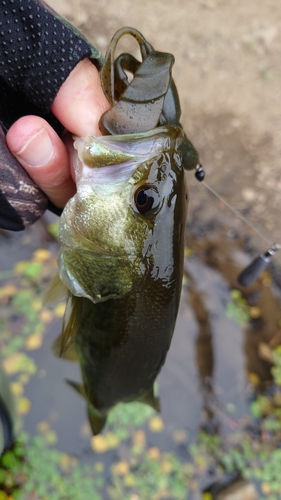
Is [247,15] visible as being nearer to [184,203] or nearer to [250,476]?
[184,203]

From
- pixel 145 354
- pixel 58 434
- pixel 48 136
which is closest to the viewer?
pixel 48 136

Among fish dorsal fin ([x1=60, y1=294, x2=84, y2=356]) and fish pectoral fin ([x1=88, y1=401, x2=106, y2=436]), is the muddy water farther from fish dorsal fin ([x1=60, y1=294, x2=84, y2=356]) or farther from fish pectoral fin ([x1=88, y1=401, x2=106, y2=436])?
fish dorsal fin ([x1=60, y1=294, x2=84, y2=356])

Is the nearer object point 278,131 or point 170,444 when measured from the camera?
point 170,444

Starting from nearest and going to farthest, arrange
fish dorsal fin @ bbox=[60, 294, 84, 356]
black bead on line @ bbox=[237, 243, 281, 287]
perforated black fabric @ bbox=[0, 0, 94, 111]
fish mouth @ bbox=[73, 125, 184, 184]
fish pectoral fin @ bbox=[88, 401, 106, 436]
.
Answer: fish mouth @ bbox=[73, 125, 184, 184] < perforated black fabric @ bbox=[0, 0, 94, 111] < fish dorsal fin @ bbox=[60, 294, 84, 356] < fish pectoral fin @ bbox=[88, 401, 106, 436] < black bead on line @ bbox=[237, 243, 281, 287]

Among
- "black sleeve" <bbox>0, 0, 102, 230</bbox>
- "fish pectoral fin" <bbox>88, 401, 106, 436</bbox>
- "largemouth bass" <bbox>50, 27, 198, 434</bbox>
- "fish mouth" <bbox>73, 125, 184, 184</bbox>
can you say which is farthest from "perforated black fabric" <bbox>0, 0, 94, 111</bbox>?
"fish pectoral fin" <bbox>88, 401, 106, 436</bbox>

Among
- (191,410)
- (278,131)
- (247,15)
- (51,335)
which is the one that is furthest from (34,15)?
(247,15)

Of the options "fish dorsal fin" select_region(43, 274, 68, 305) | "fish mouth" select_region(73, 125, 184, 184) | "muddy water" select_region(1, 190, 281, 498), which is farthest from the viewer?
"muddy water" select_region(1, 190, 281, 498)

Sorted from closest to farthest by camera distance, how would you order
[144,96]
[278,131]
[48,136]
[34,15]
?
[144,96] < [34,15] < [48,136] < [278,131]
